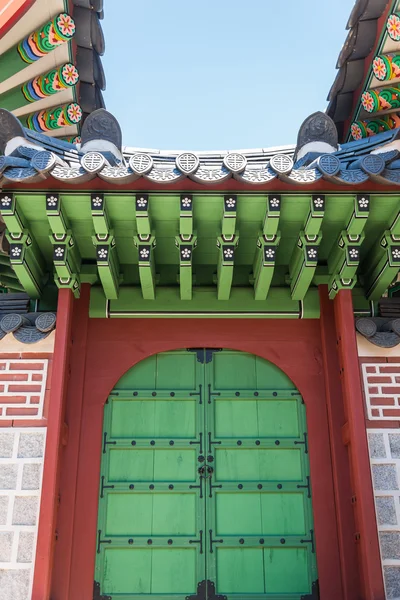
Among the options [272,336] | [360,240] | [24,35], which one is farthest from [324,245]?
[24,35]

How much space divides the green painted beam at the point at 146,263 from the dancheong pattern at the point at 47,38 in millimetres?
2688

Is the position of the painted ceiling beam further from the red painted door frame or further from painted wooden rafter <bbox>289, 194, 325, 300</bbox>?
painted wooden rafter <bbox>289, 194, 325, 300</bbox>

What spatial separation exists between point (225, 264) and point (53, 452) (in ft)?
6.25

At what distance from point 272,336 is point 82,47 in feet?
12.8

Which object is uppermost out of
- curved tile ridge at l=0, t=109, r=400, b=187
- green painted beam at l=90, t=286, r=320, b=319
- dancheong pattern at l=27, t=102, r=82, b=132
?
dancheong pattern at l=27, t=102, r=82, b=132

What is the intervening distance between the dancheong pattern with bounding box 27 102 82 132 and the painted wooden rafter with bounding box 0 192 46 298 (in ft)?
7.67

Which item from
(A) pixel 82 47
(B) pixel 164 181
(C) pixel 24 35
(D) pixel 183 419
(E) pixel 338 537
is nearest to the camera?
(B) pixel 164 181

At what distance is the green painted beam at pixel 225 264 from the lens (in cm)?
544

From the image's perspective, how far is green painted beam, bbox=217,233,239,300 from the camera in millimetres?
5441

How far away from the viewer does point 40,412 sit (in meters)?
5.45

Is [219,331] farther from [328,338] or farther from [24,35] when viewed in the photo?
[24,35]

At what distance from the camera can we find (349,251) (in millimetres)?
5461

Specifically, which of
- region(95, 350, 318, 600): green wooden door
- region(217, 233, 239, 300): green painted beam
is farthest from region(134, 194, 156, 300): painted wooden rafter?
region(95, 350, 318, 600): green wooden door

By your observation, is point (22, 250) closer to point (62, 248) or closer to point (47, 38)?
point (62, 248)
